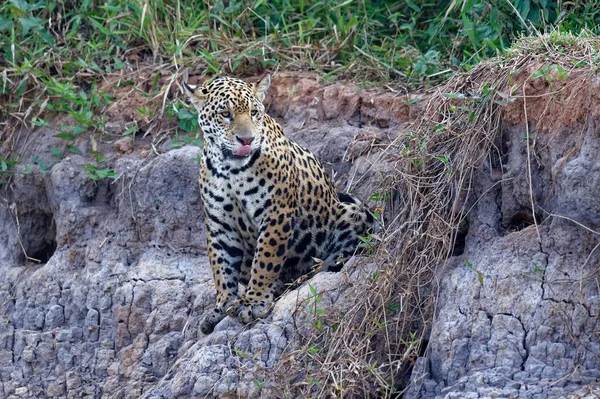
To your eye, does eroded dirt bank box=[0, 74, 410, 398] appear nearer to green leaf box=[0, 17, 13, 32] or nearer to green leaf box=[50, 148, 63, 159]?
green leaf box=[50, 148, 63, 159]

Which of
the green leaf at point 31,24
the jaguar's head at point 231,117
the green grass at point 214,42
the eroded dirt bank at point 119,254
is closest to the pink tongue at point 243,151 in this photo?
the jaguar's head at point 231,117

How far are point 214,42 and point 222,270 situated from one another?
9.96 feet

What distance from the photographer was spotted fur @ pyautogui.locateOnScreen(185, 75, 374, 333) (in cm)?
918

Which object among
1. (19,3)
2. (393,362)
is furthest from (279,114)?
(393,362)

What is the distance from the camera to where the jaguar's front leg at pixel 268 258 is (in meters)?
9.18

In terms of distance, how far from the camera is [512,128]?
27.8 feet

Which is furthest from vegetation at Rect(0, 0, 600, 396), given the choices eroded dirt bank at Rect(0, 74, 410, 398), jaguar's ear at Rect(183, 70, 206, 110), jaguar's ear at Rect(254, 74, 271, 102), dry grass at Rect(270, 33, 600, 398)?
jaguar's ear at Rect(183, 70, 206, 110)

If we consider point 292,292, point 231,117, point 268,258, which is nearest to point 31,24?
point 231,117

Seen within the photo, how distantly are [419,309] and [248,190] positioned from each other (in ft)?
5.39

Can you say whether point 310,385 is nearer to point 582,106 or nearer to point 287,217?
point 287,217

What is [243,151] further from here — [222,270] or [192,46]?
[192,46]

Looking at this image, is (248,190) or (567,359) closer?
(567,359)

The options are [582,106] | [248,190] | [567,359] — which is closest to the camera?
[567,359]

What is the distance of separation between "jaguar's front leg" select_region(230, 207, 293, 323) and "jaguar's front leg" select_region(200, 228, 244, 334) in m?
0.20
